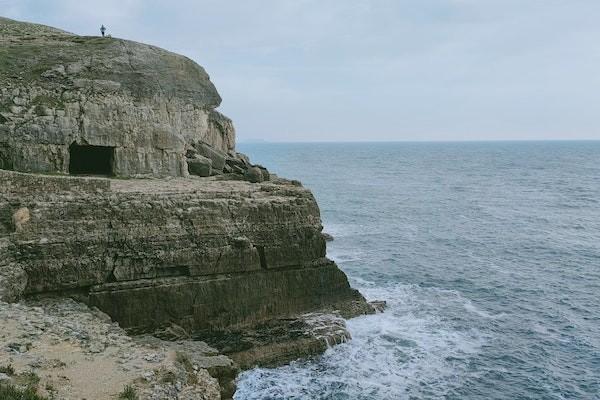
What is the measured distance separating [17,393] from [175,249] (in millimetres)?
10289

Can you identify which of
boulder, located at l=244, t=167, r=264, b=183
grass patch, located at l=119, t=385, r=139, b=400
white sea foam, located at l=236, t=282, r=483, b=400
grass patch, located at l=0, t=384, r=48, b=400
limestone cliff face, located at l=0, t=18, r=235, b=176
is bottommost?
white sea foam, located at l=236, t=282, r=483, b=400

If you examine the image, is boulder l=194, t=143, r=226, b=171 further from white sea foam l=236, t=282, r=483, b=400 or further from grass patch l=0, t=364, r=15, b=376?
grass patch l=0, t=364, r=15, b=376

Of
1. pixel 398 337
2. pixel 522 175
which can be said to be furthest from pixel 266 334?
pixel 522 175

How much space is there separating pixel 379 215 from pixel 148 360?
43317 mm

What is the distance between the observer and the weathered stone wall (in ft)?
61.3

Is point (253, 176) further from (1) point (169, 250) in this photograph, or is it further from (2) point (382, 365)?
(2) point (382, 365)

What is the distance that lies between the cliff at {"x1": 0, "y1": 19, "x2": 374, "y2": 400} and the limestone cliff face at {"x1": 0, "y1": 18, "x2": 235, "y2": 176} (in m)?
0.06

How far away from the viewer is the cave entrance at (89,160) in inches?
1089

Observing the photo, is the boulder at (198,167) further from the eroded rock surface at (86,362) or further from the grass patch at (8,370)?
the grass patch at (8,370)

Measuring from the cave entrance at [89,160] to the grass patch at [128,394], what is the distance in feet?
58.0

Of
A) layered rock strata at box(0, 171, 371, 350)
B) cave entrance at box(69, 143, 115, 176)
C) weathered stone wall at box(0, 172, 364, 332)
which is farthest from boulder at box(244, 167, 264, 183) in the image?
cave entrance at box(69, 143, 115, 176)

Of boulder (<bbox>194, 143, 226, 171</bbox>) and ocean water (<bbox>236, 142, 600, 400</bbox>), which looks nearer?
ocean water (<bbox>236, 142, 600, 400</bbox>)

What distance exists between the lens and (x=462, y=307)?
93.0 ft

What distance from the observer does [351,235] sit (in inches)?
1790
